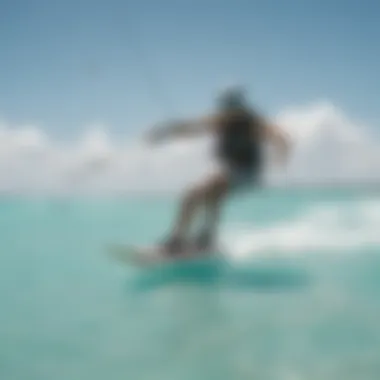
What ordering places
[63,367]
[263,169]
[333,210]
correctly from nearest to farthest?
[63,367], [263,169], [333,210]

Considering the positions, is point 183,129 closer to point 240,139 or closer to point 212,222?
point 240,139

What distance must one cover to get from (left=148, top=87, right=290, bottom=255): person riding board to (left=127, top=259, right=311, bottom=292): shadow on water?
0.27 feet

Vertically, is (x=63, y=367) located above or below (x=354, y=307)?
below

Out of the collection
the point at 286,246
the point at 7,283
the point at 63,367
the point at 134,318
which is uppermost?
the point at 286,246

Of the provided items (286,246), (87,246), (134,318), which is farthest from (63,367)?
(286,246)

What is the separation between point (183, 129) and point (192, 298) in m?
0.66

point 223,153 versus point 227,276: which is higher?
point 223,153

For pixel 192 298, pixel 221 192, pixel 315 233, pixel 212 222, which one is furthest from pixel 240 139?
pixel 192 298

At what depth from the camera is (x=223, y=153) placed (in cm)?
195

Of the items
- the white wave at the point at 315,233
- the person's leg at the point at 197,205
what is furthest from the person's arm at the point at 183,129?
the white wave at the point at 315,233

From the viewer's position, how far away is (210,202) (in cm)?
196

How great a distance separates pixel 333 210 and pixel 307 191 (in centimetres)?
21

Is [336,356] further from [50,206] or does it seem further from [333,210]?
[50,206]

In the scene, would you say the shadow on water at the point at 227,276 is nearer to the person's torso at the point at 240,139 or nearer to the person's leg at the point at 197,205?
the person's leg at the point at 197,205
